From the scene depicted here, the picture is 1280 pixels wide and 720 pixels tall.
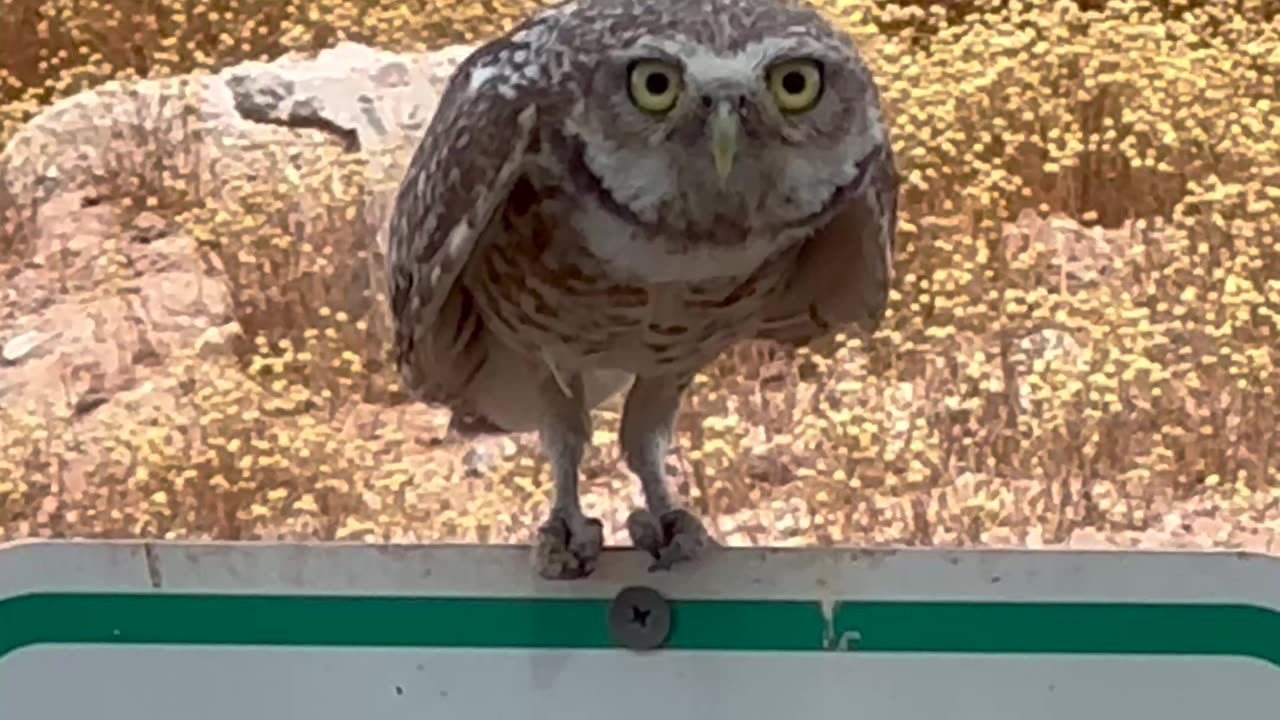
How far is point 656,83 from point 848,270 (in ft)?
0.60

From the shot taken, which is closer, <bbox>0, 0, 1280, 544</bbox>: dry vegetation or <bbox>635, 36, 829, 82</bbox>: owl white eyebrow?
<bbox>635, 36, 829, 82</bbox>: owl white eyebrow

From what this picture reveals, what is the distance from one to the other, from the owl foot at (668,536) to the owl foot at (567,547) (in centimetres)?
2

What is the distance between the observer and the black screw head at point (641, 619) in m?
0.68

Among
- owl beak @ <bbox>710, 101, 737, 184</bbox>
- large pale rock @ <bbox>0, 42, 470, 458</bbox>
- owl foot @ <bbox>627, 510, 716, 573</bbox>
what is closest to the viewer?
owl beak @ <bbox>710, 101, 737, 184</bbox>

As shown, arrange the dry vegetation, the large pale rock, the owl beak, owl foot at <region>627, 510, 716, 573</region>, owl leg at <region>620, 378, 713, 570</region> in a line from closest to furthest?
the owl beak < owl foot at <region>627, 510, 716, 573</region> < owl leg at <region>620, 378, 713, 570</region> < the dry vegetation < the large pale rock

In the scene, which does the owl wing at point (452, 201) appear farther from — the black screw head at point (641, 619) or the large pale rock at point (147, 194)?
the large pale rock at point (147, 194)

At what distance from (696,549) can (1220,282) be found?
0.80 metres

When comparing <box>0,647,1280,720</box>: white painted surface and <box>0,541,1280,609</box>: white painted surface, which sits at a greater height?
<box>0,541,1280,609</box>: white painted surface

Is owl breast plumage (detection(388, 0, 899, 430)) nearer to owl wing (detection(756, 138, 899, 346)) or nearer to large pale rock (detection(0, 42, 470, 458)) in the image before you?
owl wing (detection(756, 138, 899, 346))

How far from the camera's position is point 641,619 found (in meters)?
0.68

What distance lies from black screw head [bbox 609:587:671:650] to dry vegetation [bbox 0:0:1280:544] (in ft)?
1.68

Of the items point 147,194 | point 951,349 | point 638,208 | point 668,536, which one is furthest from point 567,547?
point 147,194

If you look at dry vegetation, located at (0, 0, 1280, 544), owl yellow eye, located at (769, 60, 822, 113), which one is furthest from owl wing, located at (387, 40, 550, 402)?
dry vegetation, located at (0, 0, 1280, 544)

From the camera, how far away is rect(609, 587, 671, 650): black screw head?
0.68 meters
